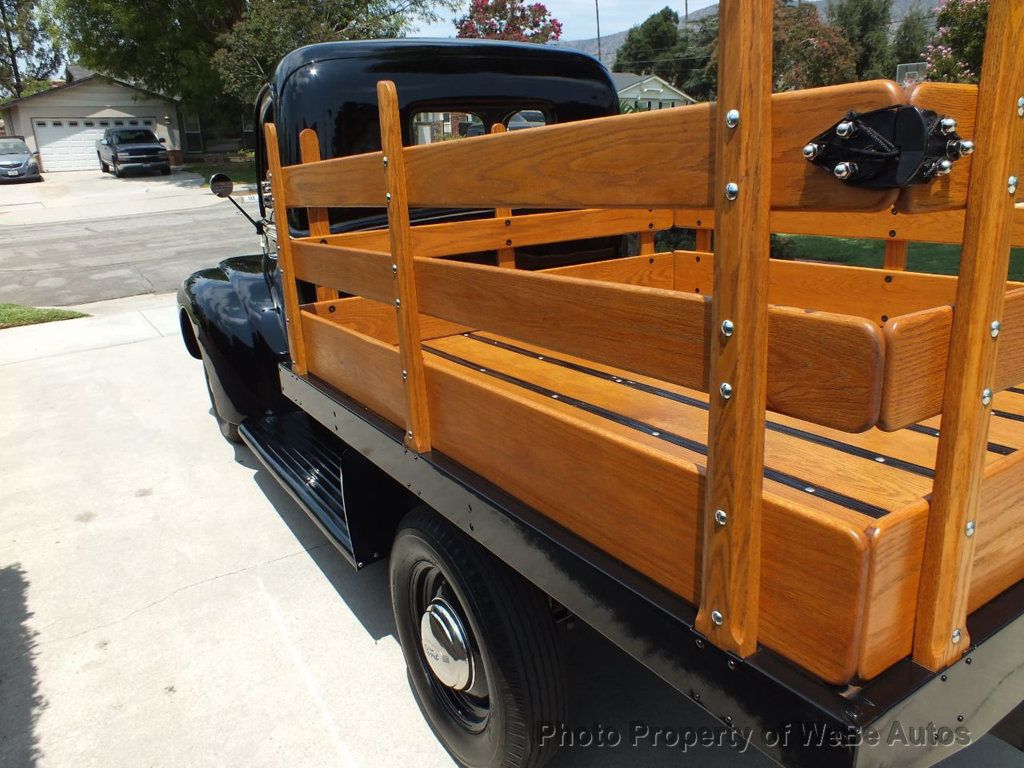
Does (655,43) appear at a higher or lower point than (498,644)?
higher

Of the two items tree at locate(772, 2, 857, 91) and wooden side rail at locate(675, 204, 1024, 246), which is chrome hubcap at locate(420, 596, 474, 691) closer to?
wooden side rail at locate(675, 204, 1024, 246)

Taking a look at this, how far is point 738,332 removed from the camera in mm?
1080

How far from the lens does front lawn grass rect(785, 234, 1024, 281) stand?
26.1 ft

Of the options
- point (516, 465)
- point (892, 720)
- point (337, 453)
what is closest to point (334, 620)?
point (337, 453)

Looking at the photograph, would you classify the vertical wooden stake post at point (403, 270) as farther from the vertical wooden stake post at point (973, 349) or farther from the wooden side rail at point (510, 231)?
the vertical wooden stake post at point (973, 349)

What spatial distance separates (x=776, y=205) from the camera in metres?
1.04

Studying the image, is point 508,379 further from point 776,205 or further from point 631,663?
point 776,205

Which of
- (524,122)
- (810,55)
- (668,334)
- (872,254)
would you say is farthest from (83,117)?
(668,334)

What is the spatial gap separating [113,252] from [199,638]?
44.5 ft

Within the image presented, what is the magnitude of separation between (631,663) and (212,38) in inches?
1122

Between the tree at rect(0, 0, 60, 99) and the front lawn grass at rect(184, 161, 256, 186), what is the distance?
104ft

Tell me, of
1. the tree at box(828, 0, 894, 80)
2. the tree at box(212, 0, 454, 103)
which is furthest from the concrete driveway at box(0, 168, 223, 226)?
the tree at box(828, 0, 894, 80)

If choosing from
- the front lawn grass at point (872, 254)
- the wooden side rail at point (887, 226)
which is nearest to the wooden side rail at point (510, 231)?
the wooden side rail at point (887, 226)

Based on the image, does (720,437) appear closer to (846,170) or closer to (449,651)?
(846,170)
